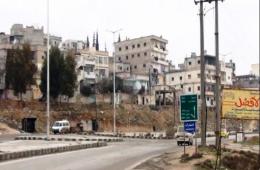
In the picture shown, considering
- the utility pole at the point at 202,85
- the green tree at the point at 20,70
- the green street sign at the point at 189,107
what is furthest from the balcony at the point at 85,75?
the green street sign at the point at 189,107

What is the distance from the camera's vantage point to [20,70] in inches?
3223

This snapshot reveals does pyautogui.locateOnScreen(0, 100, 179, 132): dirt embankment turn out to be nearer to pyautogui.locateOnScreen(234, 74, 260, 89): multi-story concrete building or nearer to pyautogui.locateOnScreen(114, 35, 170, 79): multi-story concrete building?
pyautogui.locateOnScreen(114, 35, 170, 79): multi-story concrete building

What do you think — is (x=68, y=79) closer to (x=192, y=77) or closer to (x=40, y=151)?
(x=192, y=77)

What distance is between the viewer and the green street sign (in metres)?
21.0

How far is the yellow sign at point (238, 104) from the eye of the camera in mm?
12552

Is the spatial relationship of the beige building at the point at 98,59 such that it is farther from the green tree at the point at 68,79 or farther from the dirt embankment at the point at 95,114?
the green tree at the point at 68,79

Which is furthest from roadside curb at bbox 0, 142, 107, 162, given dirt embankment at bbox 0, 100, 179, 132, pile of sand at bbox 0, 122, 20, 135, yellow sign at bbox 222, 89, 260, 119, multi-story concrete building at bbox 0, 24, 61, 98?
multi-story concrete building at bbox 0, 24, 61, 98

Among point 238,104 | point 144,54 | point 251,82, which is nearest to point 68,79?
point 144,54

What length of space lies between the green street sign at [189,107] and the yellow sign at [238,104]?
5.23 metres

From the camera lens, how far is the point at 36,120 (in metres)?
75.4

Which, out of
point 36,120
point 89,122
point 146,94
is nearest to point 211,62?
point 146,94

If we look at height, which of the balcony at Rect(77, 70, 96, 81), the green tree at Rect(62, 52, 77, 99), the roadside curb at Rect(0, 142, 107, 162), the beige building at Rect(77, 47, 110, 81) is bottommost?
the roadside curb at Rect(0, 142, 107, 162)

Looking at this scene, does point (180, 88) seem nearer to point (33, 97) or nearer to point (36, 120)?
point (33, 97)

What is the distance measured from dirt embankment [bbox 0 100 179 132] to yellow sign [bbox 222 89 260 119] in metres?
60.1
